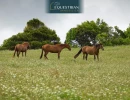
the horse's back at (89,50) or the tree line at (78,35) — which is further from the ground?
the tree line at (78,35)

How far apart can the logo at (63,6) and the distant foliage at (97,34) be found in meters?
61.0

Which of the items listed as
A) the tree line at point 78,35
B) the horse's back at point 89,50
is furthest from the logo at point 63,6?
the tree line at point 78,35

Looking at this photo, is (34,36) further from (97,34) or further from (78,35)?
(97,34)

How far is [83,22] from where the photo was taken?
120 meters

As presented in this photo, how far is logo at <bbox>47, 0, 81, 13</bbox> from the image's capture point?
1410 inches

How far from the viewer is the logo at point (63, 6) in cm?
3581

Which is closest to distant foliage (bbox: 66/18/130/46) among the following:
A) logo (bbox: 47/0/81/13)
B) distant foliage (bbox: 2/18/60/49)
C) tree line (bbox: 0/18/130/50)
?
tree line (bbox: 0/18/130/50)

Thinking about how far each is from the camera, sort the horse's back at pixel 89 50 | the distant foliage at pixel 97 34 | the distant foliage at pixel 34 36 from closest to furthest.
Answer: the horse's back at pixel 89 50 < the distant foliage at pixel 34 36 < the distant foliage at pixel 97 34

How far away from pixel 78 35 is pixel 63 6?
6798 centimetres

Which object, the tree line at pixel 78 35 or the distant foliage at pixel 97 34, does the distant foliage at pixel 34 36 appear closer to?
the tree line at pixel 78 35

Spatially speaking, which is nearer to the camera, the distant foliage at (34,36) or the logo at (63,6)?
the logo at (63,6)

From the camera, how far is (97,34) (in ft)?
352

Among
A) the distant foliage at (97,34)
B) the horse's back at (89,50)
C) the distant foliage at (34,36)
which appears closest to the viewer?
the horse's back at (89,50)

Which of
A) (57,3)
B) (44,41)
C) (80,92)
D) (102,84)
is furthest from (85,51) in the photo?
(44,41)
